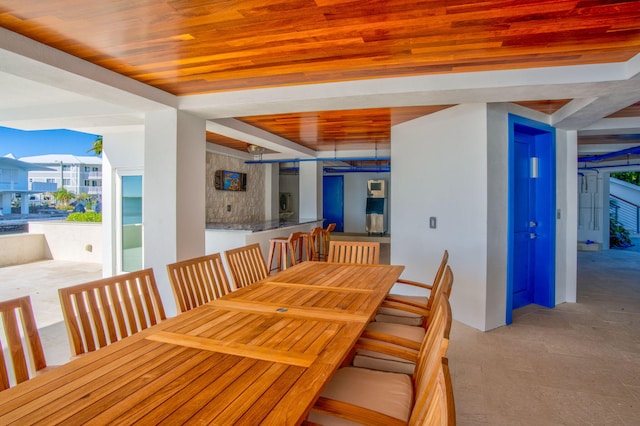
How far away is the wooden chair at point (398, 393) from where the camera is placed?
0.90 metres

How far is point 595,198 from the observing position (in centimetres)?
934

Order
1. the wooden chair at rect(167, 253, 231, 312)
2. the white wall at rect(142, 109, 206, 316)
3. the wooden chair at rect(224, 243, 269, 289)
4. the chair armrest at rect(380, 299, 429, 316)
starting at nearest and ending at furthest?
the wooden chair at rect(167, 253, 231, 312)
the chair armrest at rect(380, 299, 429, 316)
the wooden chair at rect(224, 243, 269, 289)
the white wall at rect(142, 109, 206, 316)

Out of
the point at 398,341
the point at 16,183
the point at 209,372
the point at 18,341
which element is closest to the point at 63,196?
the point at 16,183

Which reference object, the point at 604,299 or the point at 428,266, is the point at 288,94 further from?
the point at 604,299

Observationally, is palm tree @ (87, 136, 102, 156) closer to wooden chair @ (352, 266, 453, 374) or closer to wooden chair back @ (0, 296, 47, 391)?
wooden chair back @ (0, 296, 47, 391)

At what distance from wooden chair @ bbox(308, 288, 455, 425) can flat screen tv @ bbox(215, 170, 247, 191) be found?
227 inches

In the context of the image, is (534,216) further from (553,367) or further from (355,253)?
(355,253)

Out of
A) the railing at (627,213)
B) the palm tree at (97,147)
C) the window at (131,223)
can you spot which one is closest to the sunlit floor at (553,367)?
the window at (131,223)

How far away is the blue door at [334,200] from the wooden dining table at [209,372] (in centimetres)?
1004

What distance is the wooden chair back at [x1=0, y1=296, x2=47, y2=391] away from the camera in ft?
4.16

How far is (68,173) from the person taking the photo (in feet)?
25.8

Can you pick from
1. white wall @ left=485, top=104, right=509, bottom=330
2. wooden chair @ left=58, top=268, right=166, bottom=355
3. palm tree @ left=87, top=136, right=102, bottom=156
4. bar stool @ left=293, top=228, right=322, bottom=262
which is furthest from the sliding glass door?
white wall @ left=485, top=104, right=509, bottom=330

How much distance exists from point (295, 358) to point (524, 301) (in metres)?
4.22

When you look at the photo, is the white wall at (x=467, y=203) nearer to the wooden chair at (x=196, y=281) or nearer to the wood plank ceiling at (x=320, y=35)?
the wood plank ceiling at (x=320, y=35)
